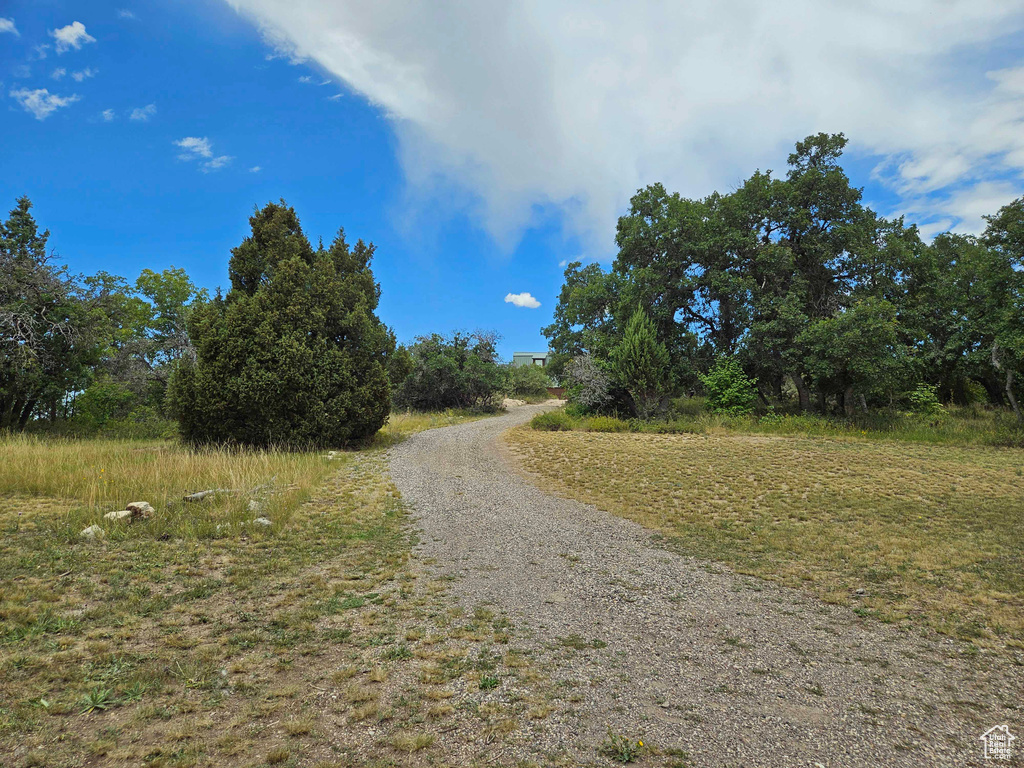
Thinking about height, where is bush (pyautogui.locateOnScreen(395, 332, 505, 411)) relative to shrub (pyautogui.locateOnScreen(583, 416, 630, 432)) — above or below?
above

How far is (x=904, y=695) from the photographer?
3.20 metres

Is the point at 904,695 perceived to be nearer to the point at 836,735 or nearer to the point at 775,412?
the point at 836,735

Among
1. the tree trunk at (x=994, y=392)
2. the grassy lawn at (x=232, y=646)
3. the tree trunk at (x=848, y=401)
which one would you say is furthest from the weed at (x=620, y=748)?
the tree trunk at (x=994, y=392)

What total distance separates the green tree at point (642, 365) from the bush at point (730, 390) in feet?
7.10

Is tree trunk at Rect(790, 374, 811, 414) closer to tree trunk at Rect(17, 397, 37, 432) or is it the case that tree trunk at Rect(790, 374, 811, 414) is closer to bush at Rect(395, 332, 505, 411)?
bush at Rect(395, 332, 505, 411)

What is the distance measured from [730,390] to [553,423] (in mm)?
8452

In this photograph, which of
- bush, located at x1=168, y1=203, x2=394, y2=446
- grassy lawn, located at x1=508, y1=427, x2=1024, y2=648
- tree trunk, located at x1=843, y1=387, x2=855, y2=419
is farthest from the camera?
tree trunk, located at x1=843, y1=387, x2=855, y2=419

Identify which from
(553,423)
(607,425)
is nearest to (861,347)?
(607,425)

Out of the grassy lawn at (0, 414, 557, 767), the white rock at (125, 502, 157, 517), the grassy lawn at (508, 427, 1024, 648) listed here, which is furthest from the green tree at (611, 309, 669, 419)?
the white rock at (125, 502, 157, 517)

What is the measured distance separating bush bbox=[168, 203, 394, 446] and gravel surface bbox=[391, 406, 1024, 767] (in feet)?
30.7

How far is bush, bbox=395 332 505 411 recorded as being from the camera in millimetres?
30656

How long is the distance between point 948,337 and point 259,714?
101 feet

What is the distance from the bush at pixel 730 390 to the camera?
21.9 metres

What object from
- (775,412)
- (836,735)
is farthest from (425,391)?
(836,735)
